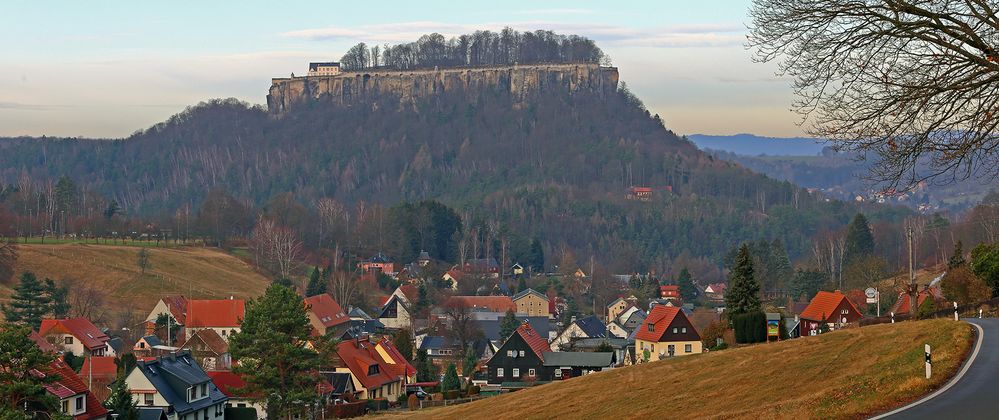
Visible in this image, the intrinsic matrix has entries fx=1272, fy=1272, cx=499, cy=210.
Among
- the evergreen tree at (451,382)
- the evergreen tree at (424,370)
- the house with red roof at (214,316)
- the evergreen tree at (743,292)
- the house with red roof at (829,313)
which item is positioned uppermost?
the evergreen tree at (743,292)

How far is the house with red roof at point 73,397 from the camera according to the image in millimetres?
40031

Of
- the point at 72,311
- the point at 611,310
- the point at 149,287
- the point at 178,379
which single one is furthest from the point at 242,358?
the point at 611,310

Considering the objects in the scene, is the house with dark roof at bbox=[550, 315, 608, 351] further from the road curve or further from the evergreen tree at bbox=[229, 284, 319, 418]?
the road curve

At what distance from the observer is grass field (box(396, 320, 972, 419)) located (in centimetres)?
2070

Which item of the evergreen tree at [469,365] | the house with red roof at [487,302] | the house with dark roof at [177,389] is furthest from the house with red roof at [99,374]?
the house with red roof at [487,302]

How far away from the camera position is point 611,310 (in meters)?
106

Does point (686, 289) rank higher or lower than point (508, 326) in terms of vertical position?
higher

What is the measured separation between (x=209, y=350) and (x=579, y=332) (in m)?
26.1

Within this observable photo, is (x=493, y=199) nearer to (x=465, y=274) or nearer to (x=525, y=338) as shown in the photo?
(x=465, y=274)

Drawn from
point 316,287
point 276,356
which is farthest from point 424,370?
point 316,287

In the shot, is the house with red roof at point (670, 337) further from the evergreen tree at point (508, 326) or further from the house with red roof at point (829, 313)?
the evergreen tree at point (508, 326)

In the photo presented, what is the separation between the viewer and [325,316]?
8238 cm

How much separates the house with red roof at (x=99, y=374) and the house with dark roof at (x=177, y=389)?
306cm

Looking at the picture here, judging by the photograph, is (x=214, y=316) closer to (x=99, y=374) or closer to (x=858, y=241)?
(x=99, y=374)
